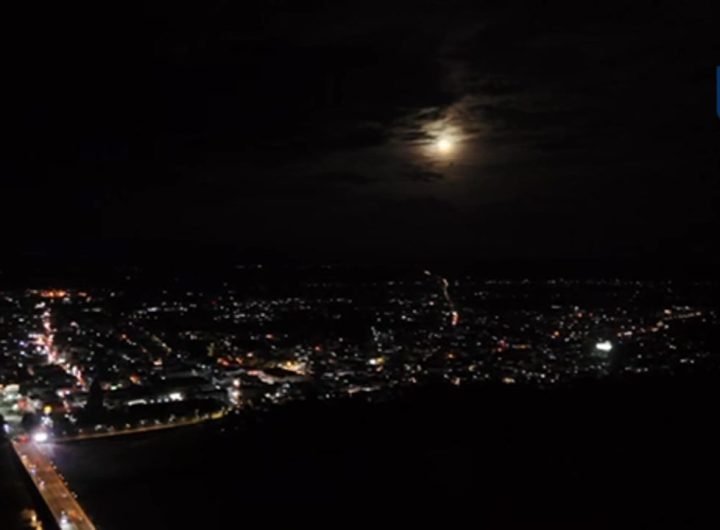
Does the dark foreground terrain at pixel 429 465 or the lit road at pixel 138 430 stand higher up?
the lit road at pixel 138 430

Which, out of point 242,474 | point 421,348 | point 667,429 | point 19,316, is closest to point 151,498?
point 242,474

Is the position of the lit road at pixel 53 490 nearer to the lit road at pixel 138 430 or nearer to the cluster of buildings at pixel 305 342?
the lit road at pixel 138 430

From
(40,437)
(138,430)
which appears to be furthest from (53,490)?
(138,430)

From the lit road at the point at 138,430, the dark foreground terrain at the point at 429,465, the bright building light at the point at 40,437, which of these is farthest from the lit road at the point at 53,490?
the lit road at the point at 138,430

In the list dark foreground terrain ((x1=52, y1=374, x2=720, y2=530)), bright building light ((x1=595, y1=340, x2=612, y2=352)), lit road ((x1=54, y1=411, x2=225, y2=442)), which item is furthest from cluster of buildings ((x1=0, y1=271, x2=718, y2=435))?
dark foreground terrain ((x1=52, y1=374, x2=720, y2=530))

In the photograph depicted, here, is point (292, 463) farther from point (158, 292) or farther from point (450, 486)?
point (158, 292)
